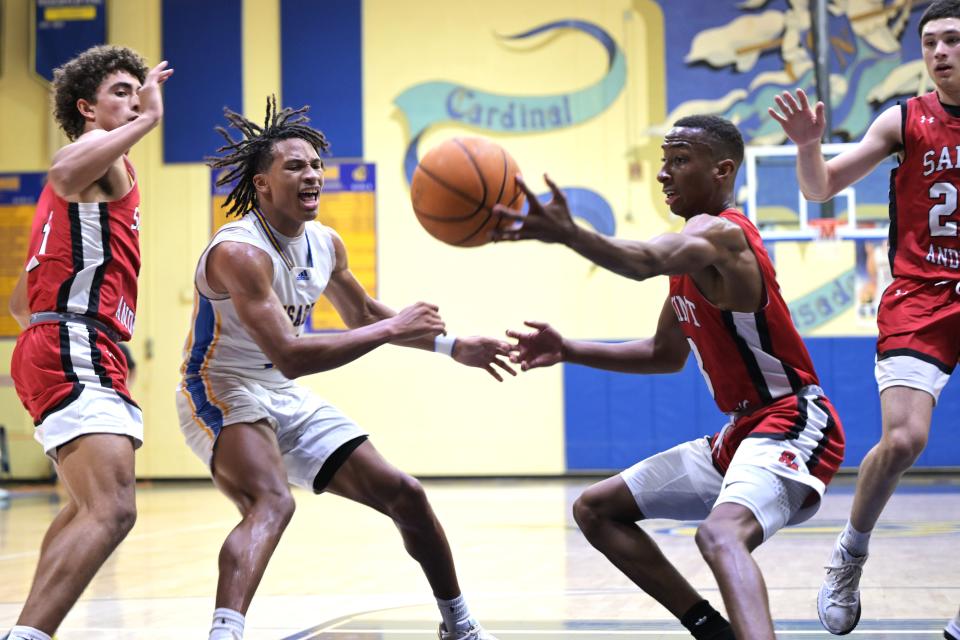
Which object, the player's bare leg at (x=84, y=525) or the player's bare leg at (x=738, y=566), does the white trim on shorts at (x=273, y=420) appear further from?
the player's bare leg at (x=738, y=566)

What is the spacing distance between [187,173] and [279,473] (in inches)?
345

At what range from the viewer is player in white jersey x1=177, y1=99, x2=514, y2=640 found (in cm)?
368

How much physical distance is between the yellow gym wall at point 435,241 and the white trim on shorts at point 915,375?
23.7ft

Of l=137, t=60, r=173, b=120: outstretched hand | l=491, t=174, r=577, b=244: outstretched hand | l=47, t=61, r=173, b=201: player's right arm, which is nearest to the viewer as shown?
l=491, t=174, r=577, b=244: outstretched hand

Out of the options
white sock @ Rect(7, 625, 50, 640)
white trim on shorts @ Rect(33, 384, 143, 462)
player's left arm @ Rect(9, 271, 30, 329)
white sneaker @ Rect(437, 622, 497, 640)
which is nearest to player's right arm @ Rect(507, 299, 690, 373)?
white sneaker @ Rect(437, 622, 497, 640)

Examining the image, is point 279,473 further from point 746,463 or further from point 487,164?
point 746,463

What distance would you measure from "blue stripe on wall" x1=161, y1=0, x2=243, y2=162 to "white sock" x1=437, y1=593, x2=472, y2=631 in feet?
28.5

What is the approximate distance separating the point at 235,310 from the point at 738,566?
183 centimetres

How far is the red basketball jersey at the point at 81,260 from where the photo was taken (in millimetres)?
3689

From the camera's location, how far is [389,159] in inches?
464

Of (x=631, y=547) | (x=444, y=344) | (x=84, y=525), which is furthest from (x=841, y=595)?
(x=84, y=525)

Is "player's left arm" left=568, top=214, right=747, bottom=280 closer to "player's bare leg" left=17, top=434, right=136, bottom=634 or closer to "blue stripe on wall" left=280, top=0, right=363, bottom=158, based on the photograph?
"player's bare leg" left=17, top=434, right=136, bottom=634

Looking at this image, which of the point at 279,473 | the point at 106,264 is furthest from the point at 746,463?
the point at 106,264

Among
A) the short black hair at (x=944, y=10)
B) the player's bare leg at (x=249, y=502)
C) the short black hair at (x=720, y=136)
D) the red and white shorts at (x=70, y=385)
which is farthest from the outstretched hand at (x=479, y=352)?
the short black hair at (x=944, y=10)
